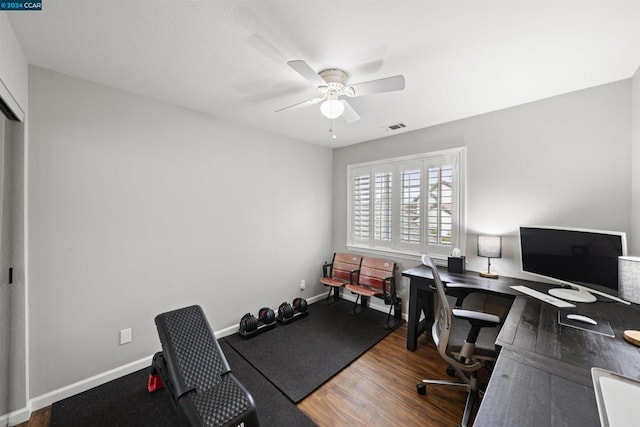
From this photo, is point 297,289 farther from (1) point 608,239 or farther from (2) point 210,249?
(1) point 608,239

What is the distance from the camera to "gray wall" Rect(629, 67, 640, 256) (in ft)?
6.04

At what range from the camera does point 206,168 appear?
273 centimetres

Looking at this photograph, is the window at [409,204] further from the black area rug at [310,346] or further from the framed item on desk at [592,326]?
the framed item on desk at [592,326]

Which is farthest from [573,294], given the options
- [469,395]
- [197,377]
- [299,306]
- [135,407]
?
[135,407]

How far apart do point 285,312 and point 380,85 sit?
2.77 meters

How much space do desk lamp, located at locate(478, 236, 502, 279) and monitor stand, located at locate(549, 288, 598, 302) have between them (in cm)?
50

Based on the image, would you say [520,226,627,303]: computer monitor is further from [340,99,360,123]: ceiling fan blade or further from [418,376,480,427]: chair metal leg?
[340,99,360,123]: ceiling fan blade

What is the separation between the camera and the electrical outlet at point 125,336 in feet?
7.15

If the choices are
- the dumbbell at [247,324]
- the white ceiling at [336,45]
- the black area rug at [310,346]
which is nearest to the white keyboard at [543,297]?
the black area rug at [310,346]

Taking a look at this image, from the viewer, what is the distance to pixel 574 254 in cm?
190

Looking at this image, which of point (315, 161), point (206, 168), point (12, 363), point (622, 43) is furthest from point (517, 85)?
point (12, 363)

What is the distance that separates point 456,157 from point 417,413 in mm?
2608

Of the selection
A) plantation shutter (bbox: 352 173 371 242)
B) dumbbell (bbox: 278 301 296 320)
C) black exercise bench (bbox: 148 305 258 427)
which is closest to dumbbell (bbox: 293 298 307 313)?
dumbbell (bbox: 278 301 296 320)

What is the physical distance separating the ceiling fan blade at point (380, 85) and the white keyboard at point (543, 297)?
191 cm
